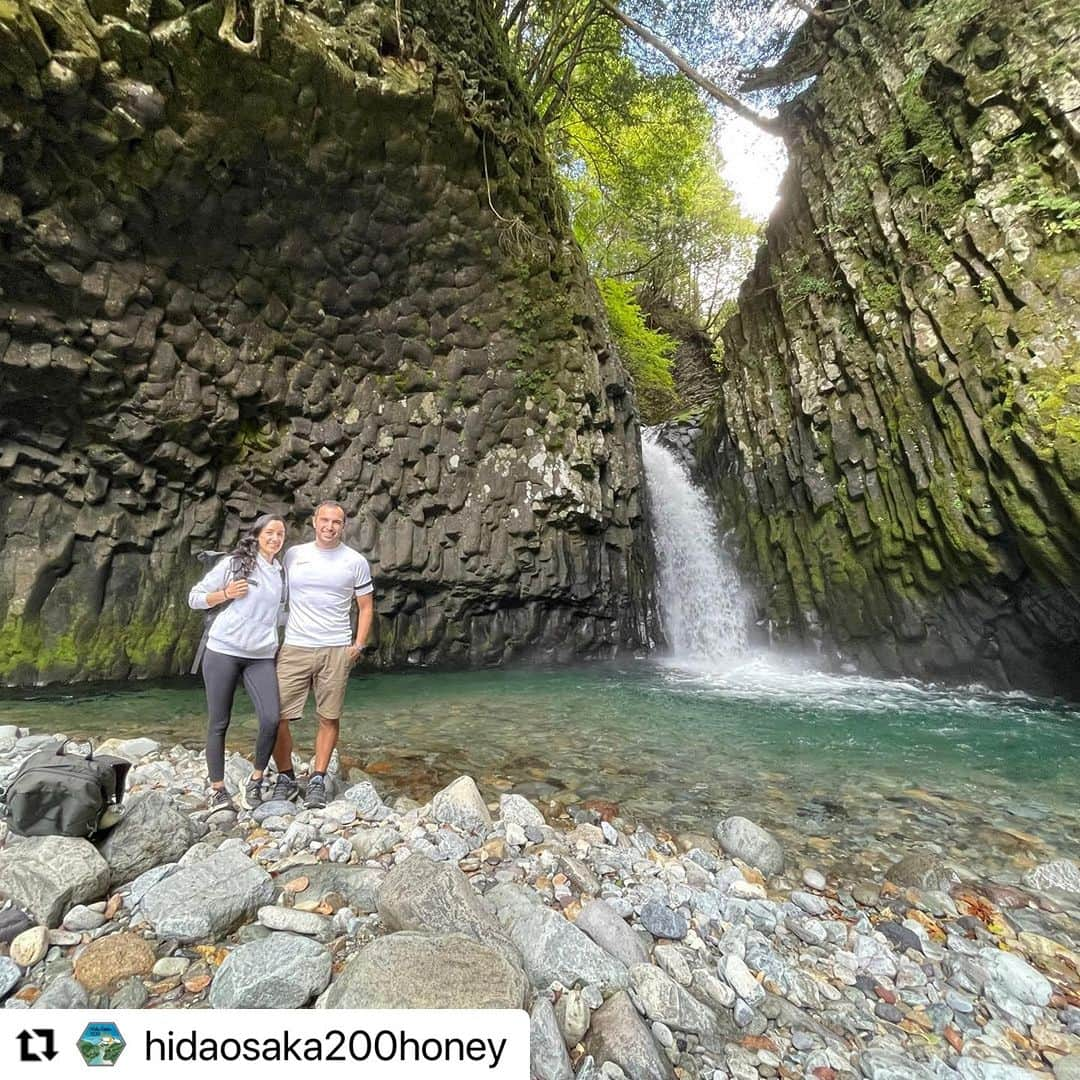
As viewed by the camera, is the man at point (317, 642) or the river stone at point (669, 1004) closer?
the river stone at point (669, 1004)

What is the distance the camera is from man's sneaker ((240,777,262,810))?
3279 mm

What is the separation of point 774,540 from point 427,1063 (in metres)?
10.4

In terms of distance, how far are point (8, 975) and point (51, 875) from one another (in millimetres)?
448

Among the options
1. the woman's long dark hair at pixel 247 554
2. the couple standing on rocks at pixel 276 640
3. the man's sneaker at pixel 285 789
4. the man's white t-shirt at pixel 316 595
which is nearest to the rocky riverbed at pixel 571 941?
the man's sneaker at pixel 285 789

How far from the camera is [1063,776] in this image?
15.7 feet

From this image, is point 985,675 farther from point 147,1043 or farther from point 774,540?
point 147,1043

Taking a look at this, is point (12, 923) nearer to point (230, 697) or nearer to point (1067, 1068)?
point (230, 697)

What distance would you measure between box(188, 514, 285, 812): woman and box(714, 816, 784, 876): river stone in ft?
9.09

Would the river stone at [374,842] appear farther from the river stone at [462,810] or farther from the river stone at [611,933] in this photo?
the river stone at [611,933]

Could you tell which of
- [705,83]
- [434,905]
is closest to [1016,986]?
[434,905]

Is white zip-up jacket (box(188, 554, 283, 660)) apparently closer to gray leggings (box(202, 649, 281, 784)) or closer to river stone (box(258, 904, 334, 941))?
gray leggings (box(202, 649, 281, 784))

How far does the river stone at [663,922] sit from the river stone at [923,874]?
4.77 feet

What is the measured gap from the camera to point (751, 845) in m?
3.21

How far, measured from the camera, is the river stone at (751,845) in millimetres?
3104
